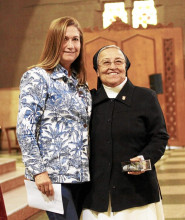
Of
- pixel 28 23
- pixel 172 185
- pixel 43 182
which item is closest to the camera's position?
pixel 43 182

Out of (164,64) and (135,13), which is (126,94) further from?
(135,13)

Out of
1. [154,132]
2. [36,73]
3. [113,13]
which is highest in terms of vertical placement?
[113,13]

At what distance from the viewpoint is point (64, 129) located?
6.08 feet

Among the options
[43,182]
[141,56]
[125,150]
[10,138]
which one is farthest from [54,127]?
[10,138]

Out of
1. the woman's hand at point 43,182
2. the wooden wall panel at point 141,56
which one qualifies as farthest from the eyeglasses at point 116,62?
the wooden wall panel at point 141,56

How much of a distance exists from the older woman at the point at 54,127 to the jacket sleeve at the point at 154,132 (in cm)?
29

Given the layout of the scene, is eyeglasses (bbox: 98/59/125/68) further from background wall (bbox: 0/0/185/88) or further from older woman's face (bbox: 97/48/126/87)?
background wall (bbox: 0/0/185/88)

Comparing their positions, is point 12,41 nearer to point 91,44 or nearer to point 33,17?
point 33,17

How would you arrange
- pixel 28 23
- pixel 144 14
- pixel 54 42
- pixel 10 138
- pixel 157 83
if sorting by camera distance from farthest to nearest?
pixel 28 23 < pixel 144 14 < pixel 10 138 < pixel 157 83 < pixel 54 42

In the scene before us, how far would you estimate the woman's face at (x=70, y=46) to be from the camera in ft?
6.40

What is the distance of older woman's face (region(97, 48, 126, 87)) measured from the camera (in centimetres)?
202

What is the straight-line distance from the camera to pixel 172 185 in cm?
568

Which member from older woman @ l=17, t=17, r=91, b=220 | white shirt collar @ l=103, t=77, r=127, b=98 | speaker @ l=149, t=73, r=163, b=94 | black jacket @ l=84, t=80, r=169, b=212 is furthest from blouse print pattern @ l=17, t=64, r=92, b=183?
speaker @ l=149, t=73, r=163, b=94

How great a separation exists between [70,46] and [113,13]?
10398 millimetres
